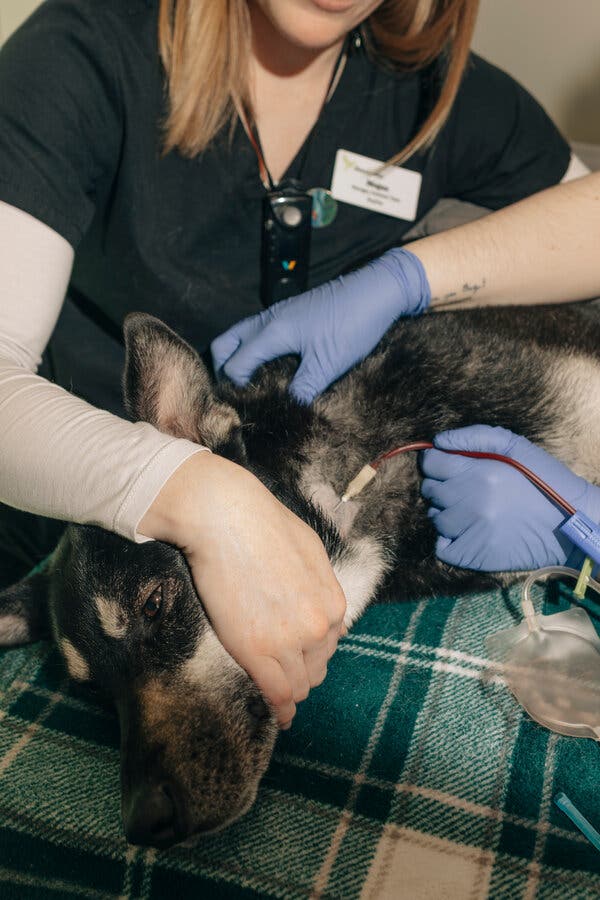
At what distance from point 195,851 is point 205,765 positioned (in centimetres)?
13

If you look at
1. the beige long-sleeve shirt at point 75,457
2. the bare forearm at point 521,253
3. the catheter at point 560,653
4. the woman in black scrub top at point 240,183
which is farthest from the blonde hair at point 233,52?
the catheter at point 560,653

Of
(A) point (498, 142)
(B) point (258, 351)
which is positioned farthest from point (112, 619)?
(A) point (498, 142)

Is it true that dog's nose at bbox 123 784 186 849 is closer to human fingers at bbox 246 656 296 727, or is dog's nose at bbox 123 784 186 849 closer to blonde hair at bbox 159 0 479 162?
human fingers at bbox 246 656 296 727

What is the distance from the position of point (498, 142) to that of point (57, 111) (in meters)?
1.16

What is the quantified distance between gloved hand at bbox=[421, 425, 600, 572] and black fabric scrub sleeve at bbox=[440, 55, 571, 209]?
3.03 ft

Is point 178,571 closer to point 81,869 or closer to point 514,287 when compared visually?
point 81,869

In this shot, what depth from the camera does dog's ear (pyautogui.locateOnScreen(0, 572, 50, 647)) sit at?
60.7 inches

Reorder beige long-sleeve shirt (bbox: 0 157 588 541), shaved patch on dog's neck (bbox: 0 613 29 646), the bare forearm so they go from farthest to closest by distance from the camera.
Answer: the bare forearm < shaved patch on dog's neck (bbox: 0 613 29 646) < beige long-sleeve shirt (bbox: 0 157 588 541)

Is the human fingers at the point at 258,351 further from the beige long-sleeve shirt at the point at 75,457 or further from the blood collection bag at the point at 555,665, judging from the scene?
the blood collection bag at the point at 555,665

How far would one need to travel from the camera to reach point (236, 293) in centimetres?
190

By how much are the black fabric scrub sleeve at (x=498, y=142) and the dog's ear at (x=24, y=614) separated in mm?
1573

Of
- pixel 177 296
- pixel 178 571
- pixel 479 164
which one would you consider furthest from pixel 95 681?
pixel 479 164

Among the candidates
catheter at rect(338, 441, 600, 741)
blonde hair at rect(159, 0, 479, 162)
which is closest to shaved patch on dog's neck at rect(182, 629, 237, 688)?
catheter at rect(338, 441, 600, 741)

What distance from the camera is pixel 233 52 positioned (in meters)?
1.65
